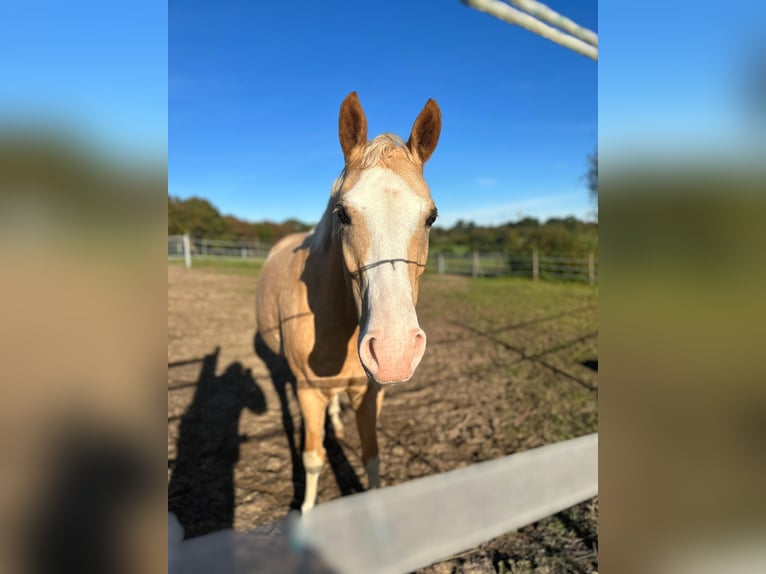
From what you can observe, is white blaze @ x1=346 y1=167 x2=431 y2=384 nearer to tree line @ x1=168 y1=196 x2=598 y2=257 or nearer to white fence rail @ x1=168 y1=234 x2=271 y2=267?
tree line @ x1=168 y1=196 x2=598 y2=257

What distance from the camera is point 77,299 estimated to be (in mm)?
516

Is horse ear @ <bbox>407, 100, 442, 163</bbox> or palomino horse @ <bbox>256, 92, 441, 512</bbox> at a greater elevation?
horse ear @ <bbox>407, 100, 442, 163</bbox>

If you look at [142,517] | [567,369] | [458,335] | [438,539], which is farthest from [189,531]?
[458,335]

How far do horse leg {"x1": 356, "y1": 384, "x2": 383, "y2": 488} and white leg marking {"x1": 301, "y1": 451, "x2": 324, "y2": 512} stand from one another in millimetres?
349

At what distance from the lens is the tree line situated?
20.9 meters

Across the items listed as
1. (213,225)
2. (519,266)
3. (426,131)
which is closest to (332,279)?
(426,131)

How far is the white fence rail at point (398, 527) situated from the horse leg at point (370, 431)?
4.00 feet

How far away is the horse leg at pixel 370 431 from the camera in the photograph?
114 inches

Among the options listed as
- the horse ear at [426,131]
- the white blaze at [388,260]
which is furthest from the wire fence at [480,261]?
the white blaze at [388,260]

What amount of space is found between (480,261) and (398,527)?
24.9m

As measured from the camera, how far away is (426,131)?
191 centimetres

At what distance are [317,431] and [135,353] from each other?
241 centimetres

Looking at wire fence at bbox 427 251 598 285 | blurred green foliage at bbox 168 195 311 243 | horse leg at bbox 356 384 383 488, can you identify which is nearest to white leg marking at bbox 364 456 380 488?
horse leg at bbox 356 384 383 488

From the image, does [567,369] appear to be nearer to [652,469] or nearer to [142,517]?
[652,469]
